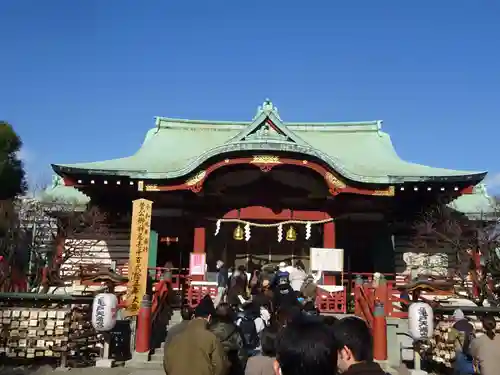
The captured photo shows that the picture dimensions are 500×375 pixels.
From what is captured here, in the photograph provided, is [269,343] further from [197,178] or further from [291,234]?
[291,234]

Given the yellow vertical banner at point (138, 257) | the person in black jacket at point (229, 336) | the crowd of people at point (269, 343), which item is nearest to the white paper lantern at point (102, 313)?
the yellow vertical banner at point (138, 257)

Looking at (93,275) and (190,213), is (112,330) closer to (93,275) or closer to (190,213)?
(93,275)

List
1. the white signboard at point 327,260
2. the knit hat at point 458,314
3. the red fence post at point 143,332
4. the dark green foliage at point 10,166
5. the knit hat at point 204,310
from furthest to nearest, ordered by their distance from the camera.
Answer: the dark green foliage at point 10,166 → the white signboard at point 327,260 → the red fence post at point 143,332 → the knit hat at point 458,314 → the knit hat at point 204,310

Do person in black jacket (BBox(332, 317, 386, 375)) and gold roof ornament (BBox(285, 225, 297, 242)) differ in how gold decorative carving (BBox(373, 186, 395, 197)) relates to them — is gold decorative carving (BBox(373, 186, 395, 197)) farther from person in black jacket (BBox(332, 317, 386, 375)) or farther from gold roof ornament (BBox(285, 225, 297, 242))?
person in black jacket (BBox(332, 317, 386, 375))

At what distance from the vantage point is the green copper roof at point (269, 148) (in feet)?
49.5

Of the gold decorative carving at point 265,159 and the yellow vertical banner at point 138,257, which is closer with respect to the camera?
the yellow vertical banner at point 138,257

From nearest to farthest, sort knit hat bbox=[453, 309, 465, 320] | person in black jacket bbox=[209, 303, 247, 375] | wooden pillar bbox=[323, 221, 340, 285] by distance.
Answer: person in black jacket bbox=[209, 303, 247, 375] < knit hat bbox=[453, 309, 465, 320] < wooden pillar bbox=[323, 221, 340, 285]

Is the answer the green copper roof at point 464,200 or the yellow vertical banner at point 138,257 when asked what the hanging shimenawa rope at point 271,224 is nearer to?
the yellow vertical banner at point 138,257

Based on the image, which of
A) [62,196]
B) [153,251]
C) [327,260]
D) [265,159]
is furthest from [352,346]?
[62,196]

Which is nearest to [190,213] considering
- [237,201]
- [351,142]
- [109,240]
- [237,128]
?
[237,201]

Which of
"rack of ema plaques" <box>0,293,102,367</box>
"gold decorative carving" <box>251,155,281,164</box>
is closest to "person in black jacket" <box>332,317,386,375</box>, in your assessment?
"rack of ema plaques" <box>0,293,102,367</box>

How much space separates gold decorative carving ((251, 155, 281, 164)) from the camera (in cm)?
1523

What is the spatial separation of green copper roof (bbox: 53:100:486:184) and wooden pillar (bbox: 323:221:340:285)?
1886 millimetres

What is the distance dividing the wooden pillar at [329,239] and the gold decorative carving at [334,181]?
1.47 metres
